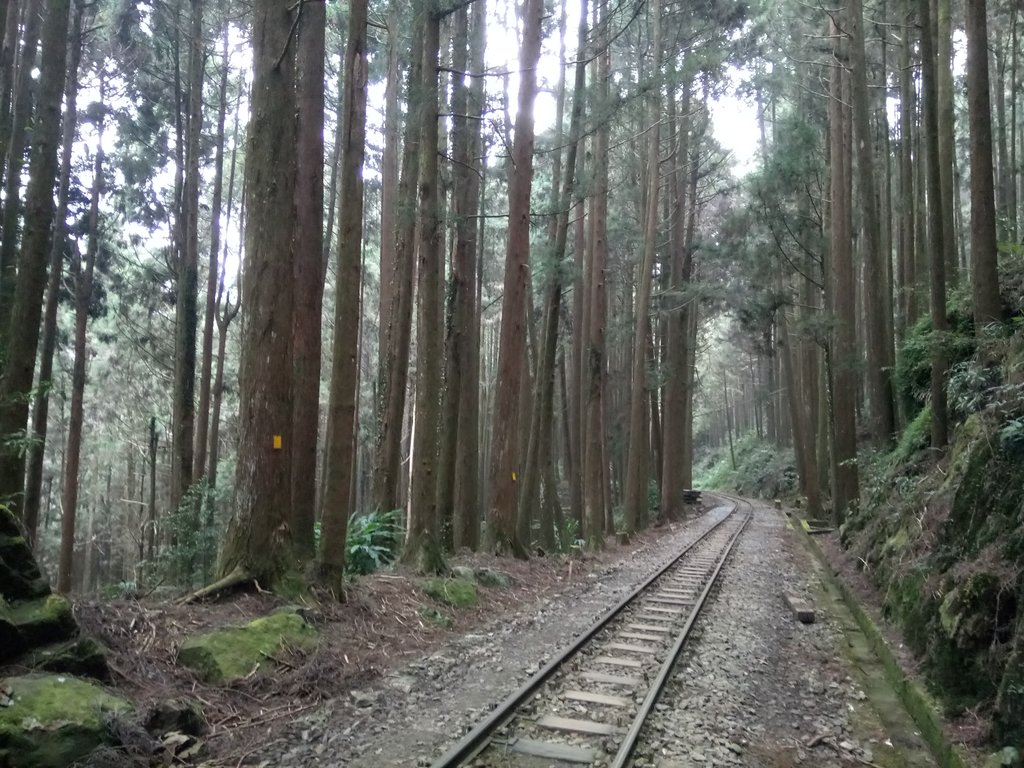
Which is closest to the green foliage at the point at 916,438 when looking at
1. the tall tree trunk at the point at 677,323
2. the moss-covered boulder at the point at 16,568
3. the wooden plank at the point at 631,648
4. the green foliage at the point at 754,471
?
the wooden plank at the point at 631,648

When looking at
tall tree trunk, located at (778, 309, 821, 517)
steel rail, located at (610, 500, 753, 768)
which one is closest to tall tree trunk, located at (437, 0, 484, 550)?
steel rail, located at (610, 500, 753, 768)

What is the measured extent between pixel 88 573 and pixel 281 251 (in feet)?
130

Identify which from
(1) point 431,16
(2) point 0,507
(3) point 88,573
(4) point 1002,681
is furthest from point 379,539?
(3) point 88,573

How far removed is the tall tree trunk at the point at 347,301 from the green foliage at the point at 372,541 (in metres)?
2.60

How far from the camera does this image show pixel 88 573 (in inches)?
1580

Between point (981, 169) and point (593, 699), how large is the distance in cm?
851

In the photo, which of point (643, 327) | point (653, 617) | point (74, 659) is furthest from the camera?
point (643, 327)

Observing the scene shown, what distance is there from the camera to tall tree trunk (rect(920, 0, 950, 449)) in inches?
417

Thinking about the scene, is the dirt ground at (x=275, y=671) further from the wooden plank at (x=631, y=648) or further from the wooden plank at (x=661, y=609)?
the wooden plank at (x=661, y=609)

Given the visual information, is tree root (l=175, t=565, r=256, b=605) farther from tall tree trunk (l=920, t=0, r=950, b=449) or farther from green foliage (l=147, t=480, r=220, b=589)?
tall tree trunk (l=920, t=0, r=950, b=449)

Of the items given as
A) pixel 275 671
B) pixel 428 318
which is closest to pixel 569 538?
pixel 428 318

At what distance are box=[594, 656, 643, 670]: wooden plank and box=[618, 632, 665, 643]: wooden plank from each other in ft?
2.72

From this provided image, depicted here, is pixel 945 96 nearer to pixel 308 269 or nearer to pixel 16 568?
pixel 308 269

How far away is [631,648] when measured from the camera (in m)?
7.76
